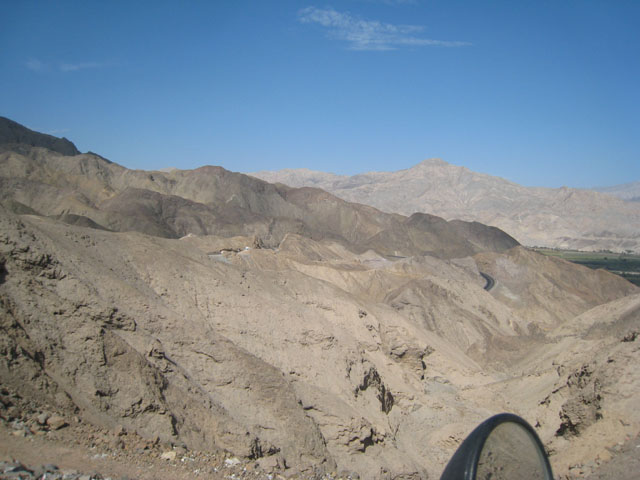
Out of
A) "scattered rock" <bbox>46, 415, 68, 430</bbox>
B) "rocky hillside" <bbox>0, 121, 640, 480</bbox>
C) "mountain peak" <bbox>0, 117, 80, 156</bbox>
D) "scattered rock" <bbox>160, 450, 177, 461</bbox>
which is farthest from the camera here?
"mountain peak" <bbox>0, 117, 80, 156</bbox>

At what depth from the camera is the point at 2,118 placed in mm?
95250

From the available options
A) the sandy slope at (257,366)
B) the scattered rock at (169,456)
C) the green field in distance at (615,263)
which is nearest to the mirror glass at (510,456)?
the scattered rock at (169,456)

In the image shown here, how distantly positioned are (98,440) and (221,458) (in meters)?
2.80

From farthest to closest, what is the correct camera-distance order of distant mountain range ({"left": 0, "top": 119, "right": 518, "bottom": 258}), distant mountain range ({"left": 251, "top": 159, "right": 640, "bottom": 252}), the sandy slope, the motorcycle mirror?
distant mountain range ({"left": 251, "top": 159, "right": 640, "bottom": 252}) → distant mountain range ({"left": 0, "top": 119, "right": 518, "bottom": 258}) → the sandy slope → the motorcycle mirror

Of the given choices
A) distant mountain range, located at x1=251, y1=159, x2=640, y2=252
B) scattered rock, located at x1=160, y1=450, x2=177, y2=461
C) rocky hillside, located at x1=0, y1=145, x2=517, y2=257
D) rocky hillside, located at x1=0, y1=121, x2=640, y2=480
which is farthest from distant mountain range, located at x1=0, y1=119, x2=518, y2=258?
scattered rock, located at x1=160, y1=450, x2=177, y2=461

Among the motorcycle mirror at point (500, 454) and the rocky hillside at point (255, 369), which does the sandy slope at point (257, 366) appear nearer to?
the rocky hillside at point (255, 369)

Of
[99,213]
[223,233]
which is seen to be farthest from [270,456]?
[223,233]

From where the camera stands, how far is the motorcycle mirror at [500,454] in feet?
15.7

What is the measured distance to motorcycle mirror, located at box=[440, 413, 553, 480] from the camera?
4.79 meters

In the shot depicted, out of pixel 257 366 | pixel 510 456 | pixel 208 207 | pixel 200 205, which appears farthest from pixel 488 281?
pixel 510 456

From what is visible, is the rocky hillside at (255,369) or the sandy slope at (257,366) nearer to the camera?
the rocky hillside at (255,369)

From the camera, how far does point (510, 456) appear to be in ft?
16.7

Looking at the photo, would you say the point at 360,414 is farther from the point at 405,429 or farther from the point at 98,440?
the point at 98,440

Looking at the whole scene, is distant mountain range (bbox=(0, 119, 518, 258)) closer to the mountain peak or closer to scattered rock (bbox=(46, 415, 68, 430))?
the mountain peak
